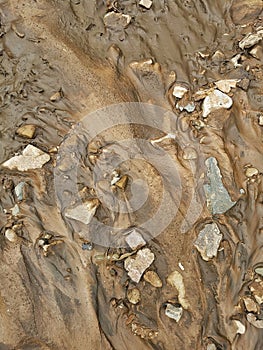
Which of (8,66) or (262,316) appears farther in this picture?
(8,66)

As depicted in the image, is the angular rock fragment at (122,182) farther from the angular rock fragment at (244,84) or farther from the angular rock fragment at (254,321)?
the angular rock fragment at (254,321)

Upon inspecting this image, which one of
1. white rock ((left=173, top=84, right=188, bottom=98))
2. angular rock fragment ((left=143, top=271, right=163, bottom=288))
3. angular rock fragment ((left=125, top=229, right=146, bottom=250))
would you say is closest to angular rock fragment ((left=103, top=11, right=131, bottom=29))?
white rock ((left=173, top=84, right=188, bottom=98))

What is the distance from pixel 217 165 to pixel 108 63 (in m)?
1.05

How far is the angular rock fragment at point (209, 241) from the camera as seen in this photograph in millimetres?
3029

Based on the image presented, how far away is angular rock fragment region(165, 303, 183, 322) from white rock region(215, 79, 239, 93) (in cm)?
151

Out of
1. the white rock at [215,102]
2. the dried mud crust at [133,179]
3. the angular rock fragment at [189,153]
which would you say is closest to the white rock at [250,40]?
the dried mud crust at [133,179]

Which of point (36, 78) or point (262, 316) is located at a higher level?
point (36, 78)

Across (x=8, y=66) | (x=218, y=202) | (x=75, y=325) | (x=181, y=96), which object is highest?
(x=8, y=66)

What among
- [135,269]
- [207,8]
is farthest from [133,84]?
[135,269]

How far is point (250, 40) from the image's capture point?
3.13 m

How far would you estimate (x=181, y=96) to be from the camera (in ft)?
10.3

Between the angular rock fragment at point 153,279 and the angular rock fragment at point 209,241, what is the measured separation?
0.34 metres

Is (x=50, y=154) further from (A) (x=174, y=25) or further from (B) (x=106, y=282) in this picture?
(A) (x=174, y=25)

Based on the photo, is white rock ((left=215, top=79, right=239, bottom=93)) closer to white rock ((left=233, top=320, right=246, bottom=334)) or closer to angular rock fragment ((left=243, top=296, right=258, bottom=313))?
angular rock fragment ((left=243, top=296, right=258, bottom=313))
